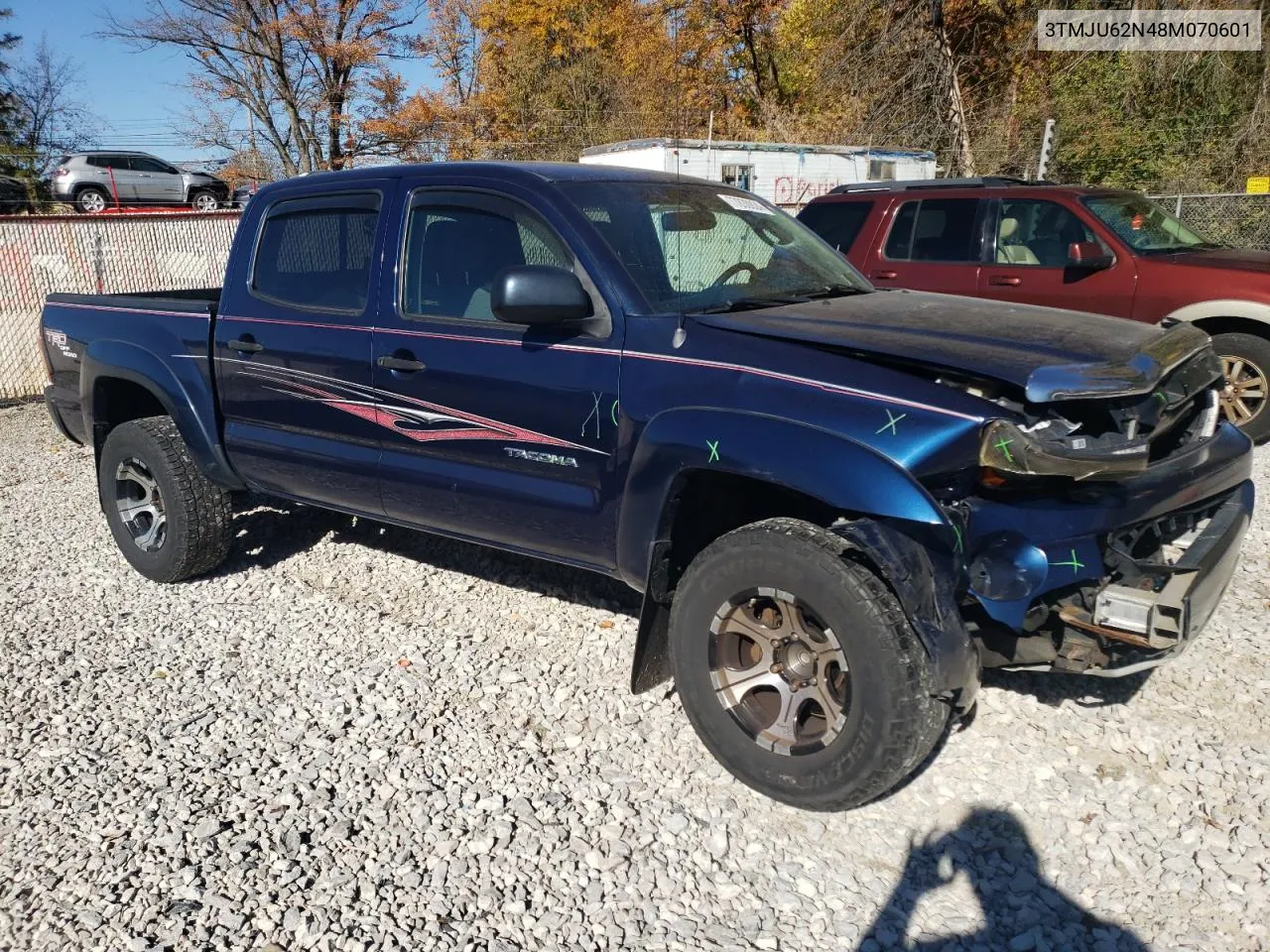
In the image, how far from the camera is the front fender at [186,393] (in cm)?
473

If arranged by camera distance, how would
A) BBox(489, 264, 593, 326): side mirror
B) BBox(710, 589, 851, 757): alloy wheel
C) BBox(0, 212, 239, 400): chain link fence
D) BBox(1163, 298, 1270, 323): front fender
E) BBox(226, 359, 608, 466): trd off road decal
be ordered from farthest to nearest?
BBox(0, 212, 239, 400): chain link fence
BBox(1163, 298, 1270, 323): front fender
BBox(226, 359, 608, 466): trd off road decal
BBox(489, 264, 593, 326): side mirror
BBox(710, 589, 851, 757): alloy wheel

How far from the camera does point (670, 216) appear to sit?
3848 millimetres

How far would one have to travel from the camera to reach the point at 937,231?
8086mm

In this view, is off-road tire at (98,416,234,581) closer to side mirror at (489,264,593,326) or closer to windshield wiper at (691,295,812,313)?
side mirror at (489,264,593,326)

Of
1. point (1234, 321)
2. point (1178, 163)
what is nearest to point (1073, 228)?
point (1234, 321)

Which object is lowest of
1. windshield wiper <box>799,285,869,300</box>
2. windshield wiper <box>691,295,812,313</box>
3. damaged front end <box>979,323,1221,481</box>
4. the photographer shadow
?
the photographer shadow

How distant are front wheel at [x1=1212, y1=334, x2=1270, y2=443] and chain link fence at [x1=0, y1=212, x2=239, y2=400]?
990 centimetres

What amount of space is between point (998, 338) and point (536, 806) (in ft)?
6.77

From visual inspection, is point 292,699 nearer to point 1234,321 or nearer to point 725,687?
point 725,687

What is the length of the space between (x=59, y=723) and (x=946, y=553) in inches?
129

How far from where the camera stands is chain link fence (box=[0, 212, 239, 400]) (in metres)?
11.7

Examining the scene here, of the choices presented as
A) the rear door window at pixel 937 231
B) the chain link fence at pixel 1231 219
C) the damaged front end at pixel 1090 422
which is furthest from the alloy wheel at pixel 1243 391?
the chain link fence at pixel 1231 219

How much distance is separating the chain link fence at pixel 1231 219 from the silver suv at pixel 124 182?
75.2ft

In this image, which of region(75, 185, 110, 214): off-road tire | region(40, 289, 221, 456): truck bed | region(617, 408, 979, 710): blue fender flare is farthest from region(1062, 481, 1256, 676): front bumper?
region(75, 185, 110, 214): off-road tire
